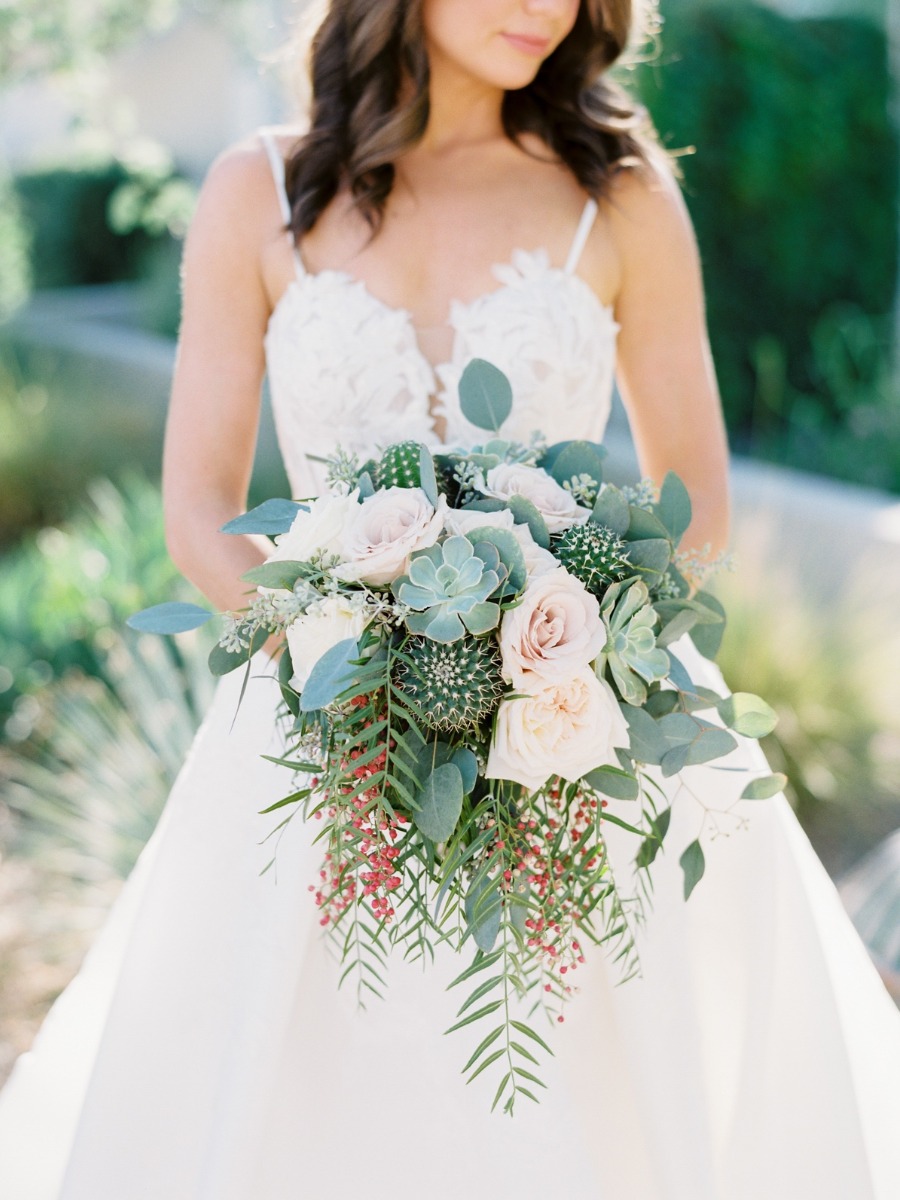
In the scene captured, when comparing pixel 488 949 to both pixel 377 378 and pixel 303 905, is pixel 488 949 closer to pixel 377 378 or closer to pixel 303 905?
pixel 303 905

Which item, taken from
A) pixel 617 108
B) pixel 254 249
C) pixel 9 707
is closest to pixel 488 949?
pixel 254 249

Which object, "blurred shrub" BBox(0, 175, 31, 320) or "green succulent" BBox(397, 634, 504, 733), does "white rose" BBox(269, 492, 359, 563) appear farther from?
"blurred shrub" BBox(0, 175, 31, 320)

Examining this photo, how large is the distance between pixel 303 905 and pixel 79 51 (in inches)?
159

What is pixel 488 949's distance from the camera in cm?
143

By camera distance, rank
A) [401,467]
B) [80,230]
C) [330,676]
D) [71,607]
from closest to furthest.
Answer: [330,676], [401,467], [71,607], [80,230]

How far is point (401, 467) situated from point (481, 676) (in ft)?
1.03

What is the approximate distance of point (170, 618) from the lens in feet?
4.93

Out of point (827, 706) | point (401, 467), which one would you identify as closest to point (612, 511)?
point (401, 467)

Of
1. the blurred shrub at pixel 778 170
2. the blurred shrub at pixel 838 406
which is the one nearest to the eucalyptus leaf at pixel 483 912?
the blurred shrub at pixel 838 406

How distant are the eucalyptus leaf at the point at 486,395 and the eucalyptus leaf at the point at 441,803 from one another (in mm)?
545

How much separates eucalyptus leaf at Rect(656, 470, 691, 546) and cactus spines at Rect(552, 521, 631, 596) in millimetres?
128

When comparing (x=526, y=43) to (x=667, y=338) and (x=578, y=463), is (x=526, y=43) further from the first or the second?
(x=578, y=463)

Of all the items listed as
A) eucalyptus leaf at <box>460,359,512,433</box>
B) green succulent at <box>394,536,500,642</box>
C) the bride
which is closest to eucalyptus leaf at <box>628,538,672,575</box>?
green succulent at <box>394,536,500,642</box>

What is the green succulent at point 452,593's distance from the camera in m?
1.34
